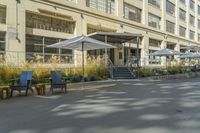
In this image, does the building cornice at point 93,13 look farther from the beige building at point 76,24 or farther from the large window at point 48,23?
the large window at point 48,23

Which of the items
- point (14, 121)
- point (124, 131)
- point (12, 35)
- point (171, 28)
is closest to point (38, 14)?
point (12, 35)

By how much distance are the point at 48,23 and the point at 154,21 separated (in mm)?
24109

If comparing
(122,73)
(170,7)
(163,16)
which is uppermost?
(170,7)

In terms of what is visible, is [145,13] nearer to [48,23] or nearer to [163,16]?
[163,16]

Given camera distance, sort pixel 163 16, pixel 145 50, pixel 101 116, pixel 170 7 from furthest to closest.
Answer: pixel 170 7 < pixel 163 16 < pixel 145 50 < pixel 101 116

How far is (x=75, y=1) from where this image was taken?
2795 cm

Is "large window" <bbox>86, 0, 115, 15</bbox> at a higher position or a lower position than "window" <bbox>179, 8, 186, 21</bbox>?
lower

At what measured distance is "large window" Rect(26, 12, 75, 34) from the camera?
23469 mm

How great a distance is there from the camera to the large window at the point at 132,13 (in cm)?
3700

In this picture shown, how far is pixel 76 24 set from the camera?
27922 millimetres

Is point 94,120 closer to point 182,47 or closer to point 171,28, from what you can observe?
point 171,28

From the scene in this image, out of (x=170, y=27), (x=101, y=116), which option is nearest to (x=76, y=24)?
(x=101, y=116)

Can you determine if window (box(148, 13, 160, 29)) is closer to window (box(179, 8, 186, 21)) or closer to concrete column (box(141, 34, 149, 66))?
concrete column (box(141, 34, 149, 66))

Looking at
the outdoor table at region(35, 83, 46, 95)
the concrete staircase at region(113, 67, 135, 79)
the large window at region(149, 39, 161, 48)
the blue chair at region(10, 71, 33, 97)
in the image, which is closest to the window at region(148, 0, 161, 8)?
the large window at region(149, 39, 161, 48)
